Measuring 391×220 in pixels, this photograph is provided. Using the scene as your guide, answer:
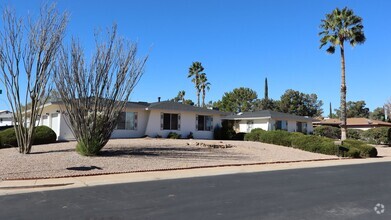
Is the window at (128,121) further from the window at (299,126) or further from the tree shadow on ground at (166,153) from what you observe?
the window at (299,126)

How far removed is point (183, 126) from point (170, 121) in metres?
1.35

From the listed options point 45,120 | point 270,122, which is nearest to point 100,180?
point 45,120

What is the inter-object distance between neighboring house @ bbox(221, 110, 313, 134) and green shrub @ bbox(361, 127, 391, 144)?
689cm

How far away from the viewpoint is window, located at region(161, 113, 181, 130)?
3009 cm

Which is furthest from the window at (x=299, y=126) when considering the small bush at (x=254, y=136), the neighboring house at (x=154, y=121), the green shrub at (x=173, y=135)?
the green shrub at (x=173, y=135)

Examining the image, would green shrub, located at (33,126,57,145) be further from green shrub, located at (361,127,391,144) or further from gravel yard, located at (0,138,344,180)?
green shrub, located at (361,127,391,144)

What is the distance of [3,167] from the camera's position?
13.1 m

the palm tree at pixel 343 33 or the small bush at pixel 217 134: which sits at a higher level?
the palm tree at pixel 343 33

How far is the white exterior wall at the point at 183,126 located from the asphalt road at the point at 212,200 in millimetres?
17512

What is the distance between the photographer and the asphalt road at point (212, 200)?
714 cm

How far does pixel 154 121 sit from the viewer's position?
29.5 metres

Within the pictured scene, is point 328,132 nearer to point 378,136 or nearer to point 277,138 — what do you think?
point 378,136

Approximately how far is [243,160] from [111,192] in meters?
9.77

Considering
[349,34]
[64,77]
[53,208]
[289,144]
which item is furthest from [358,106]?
[53,208]
